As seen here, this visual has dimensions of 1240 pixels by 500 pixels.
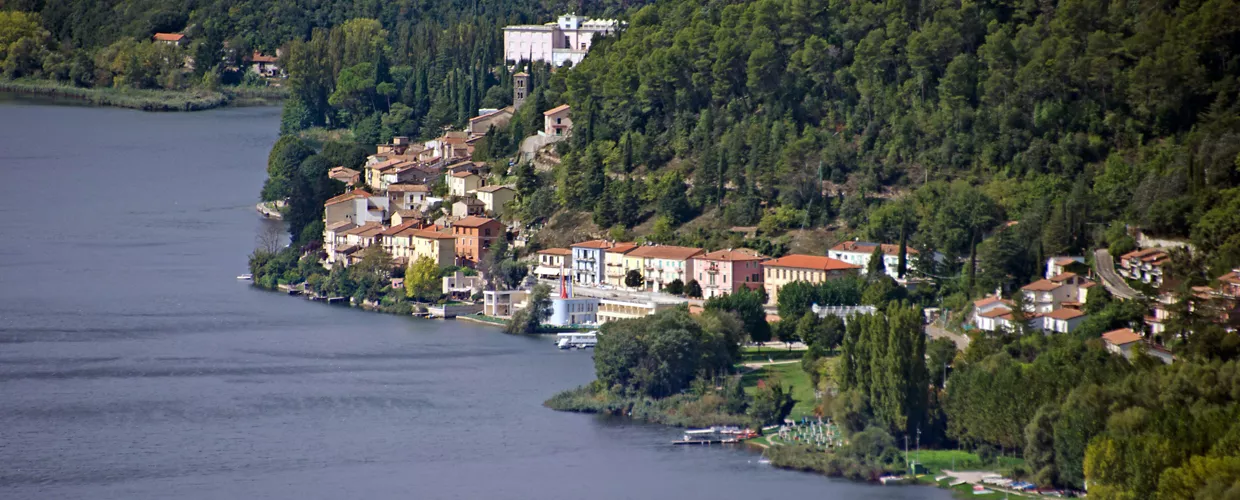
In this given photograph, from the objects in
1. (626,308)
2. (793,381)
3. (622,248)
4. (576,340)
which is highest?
(622,248)

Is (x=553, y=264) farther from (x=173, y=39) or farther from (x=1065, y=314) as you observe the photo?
(x=173, y=39)

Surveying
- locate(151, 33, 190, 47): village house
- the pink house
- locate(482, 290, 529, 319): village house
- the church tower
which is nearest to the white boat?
the pink house

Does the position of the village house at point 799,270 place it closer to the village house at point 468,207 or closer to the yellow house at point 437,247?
the yellow house at point 437,247

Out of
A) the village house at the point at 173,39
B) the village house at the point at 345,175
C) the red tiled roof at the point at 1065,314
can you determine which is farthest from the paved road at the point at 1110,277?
the village house at the point at 173,39

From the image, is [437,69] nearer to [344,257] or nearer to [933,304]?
[344,257]

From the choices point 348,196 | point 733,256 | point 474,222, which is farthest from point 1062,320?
point 348,196
